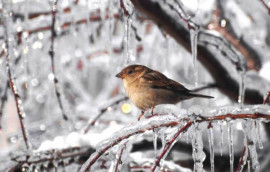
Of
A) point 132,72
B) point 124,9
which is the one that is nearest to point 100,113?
point 132,72

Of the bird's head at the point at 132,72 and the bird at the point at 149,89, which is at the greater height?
the bird's head at the point at 132,72

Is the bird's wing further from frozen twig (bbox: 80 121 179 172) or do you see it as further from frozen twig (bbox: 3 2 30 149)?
frozen twig (bbox: 80 121 179 172)

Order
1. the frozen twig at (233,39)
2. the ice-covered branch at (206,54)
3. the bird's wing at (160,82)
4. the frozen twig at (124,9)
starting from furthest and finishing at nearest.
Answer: the frozen twig at (233,39) → the bird's wing at (160,82) → the ice-covered branch at (206,54) → the frozen twig at (124,9)

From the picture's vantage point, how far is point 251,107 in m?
0.98

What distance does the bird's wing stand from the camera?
183 centimetres

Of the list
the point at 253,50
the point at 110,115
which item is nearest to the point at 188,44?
the point at 253,50

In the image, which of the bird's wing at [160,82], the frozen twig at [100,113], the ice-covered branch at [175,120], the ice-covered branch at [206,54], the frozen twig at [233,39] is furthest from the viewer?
the frozen twig at [233,39]

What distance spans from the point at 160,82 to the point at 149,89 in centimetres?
8

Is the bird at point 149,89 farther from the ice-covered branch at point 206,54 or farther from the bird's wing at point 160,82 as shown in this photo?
the ice-covered branch at point 206,54

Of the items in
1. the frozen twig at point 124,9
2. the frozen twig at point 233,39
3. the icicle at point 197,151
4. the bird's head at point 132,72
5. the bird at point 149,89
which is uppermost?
the frozen twig at point 124,9

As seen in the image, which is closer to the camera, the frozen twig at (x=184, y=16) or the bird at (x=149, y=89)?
the frozen twig at (x=184, y=16)

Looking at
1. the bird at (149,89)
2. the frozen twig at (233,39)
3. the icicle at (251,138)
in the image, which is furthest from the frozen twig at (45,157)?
the frozen twig at (233,39)

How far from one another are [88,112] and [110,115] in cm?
24

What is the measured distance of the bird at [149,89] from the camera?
5.83 feet
